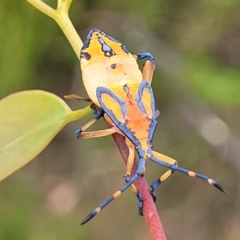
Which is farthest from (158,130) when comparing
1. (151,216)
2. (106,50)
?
(151,216)

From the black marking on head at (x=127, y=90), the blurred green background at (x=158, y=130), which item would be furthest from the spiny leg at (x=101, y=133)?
the blurred green background at (x=158, y=130)

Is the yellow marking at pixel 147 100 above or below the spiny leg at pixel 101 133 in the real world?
above

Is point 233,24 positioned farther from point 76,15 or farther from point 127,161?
point 127,161

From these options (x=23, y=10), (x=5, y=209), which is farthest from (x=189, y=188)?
(x=23, y=10)

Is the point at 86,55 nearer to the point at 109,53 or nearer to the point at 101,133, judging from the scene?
the point at 109,53

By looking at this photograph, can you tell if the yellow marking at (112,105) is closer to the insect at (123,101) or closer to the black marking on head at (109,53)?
the insect at (123,101)

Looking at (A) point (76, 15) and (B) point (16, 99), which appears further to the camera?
(A) point (76, 15)
